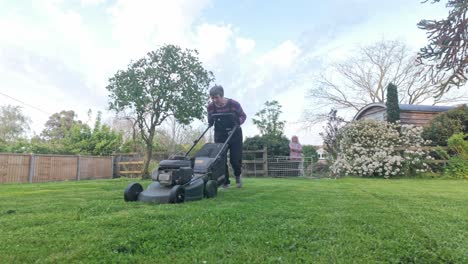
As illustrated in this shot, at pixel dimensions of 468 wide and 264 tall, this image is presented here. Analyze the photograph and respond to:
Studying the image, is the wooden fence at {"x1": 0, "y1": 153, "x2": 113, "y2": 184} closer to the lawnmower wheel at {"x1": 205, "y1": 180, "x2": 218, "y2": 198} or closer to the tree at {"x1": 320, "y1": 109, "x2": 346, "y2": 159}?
the lawnmower wheel at {"x1": 205, "y1": 180, "x2": 218, "y2": 198}

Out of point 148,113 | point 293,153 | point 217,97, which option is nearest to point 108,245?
point 217,97

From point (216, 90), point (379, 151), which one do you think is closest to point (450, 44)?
point (216, 90)

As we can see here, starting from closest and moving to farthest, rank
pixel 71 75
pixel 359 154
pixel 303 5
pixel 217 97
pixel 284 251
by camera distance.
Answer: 1. pixel 284 251
2. pixel 217 97
3. pixel 303 5
4. pixel 359 154
5. pixel 71 75

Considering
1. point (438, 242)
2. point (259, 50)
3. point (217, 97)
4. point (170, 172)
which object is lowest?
point (438, 242)

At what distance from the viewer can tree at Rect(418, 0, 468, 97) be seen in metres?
4.06

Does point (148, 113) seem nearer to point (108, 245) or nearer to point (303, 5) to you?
point (303, 5)

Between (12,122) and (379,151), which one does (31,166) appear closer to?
(379,151)

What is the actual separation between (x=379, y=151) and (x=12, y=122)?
30116 millimetres

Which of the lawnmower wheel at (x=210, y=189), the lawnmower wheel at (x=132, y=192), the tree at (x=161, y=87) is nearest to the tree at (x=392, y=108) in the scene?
the tree at (x=161, y=87)

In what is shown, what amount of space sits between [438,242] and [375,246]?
0.44 m

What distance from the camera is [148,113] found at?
32.4 ft

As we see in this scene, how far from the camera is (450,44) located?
4.23m

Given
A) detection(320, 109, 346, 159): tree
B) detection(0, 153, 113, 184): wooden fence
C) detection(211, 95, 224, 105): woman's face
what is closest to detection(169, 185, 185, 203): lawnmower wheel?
detection(211, 95, 224, 105): woman's face

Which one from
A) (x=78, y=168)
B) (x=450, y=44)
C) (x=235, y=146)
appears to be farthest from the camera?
(x=78, y=168)
